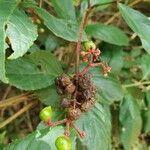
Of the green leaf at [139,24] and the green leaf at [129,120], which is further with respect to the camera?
the green leaf at [129,120]

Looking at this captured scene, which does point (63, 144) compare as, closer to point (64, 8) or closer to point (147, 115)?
point (64, 8)

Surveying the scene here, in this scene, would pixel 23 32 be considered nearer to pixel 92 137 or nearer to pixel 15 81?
pixel 15 81

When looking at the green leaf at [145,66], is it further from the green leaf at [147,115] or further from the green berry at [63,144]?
the green berry at [63,144]

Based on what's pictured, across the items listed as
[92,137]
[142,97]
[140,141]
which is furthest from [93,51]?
[140,141]

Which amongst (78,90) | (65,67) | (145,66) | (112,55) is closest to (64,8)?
(65,67)

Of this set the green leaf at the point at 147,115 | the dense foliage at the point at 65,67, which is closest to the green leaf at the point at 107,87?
the dense foliage at the point at 65,67

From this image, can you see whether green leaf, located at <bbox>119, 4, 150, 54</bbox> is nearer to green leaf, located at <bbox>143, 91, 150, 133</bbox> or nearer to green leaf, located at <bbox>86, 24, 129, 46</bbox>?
green leaf, located at <bbox>86, 24, 129, 46</bbox>

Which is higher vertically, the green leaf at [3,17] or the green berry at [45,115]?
the green leaf at [3,17]
